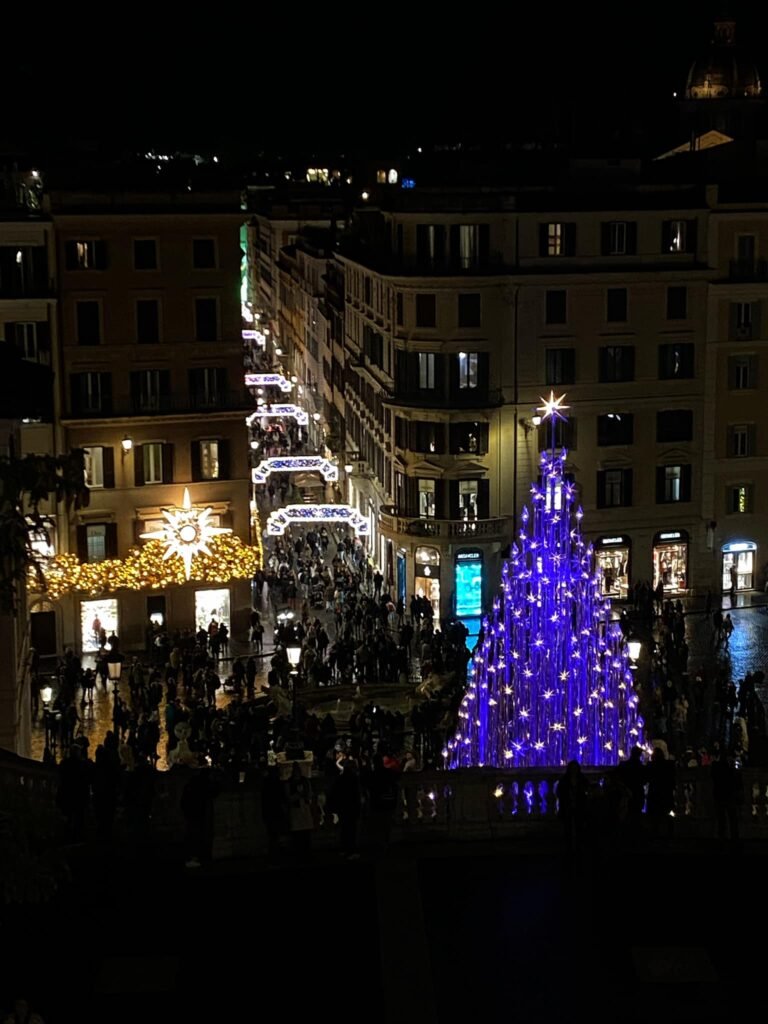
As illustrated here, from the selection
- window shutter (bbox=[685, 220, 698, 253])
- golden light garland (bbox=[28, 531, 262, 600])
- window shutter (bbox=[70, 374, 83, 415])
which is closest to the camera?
golden light garland (bbox=[28, 531, 262, 600])

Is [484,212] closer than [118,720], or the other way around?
[118,720]

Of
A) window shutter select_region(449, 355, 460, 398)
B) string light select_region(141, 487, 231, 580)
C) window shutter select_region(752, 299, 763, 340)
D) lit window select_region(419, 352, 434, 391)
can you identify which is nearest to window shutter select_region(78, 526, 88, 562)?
string light select_region(141, 487, 231, 580)

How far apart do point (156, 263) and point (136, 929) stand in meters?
37.8

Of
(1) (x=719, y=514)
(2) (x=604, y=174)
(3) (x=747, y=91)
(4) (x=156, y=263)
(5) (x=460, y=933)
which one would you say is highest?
(3) (x=747, y=91)

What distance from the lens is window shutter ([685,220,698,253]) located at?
206 feet

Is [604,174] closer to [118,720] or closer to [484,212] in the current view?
[484,212]

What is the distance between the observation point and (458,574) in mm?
61625

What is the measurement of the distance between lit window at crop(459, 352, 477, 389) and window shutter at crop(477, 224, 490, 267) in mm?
3115

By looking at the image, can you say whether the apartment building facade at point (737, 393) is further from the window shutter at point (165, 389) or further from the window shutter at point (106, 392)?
the window shutter at point (106, 392)

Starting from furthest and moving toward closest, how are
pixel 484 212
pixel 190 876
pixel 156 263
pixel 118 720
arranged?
1. pixel 484 212
2. pixel 156 263
3. pixel 118 720
4. pixel 190 876

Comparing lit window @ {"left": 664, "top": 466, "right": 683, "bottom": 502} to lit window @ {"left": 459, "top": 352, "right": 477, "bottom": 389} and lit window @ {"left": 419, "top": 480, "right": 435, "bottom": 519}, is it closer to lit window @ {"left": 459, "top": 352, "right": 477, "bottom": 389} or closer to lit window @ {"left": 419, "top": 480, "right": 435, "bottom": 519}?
lit window @ {"left": 459, "top": 352, "right": 477, "bottom": 389}

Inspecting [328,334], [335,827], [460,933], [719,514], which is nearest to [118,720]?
[335,827]

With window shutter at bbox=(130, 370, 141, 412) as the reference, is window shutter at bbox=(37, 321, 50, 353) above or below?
above

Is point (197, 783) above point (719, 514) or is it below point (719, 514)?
below
